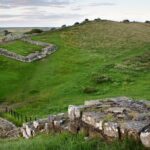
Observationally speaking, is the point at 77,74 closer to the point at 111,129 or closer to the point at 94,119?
the point at 94,119

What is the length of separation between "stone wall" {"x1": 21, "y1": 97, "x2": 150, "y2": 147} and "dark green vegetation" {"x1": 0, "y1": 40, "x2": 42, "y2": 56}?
62786 millimetres

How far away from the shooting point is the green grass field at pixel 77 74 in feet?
179

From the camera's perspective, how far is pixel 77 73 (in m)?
70.6

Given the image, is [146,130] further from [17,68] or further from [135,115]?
[17,68]

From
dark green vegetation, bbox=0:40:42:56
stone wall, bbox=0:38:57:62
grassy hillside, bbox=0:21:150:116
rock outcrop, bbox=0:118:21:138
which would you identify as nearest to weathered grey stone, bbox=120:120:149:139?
rock outcrop, bbox=0:118:21:138

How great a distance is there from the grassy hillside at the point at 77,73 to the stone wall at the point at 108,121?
24442 mm

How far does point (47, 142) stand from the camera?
18297 mm

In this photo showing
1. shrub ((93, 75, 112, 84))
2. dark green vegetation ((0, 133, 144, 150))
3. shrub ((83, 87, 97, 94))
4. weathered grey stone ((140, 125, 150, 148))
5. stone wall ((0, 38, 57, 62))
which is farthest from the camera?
stone wall ((0, 38, 57, 62))

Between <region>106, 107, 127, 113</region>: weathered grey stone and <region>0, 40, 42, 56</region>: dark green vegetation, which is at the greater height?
<region>106, 107, 127, 113</region>: weathered grey stone

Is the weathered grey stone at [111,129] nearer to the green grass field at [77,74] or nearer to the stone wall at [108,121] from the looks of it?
the stone wall at [108,121]

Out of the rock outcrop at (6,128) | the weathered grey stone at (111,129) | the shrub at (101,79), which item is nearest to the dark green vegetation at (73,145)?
the weathered grey stone at (111,129)

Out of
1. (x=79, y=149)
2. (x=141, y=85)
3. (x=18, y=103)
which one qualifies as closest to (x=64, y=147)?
(x=79, y=149)

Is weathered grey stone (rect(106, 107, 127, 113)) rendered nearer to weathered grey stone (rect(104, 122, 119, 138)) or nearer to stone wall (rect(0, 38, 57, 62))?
weathered grey stone (rect(104, 122, 119, 138))

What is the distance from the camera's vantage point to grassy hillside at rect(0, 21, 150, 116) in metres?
54.9
